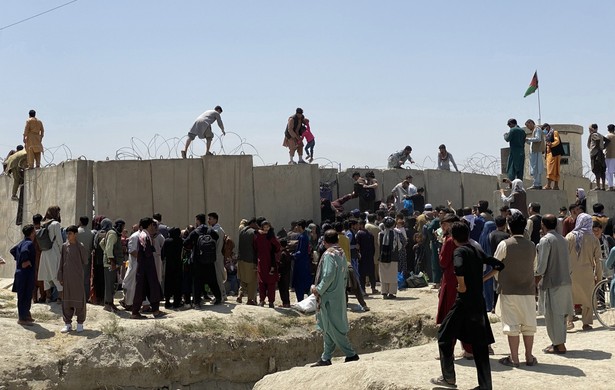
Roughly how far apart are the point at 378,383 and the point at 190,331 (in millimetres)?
5185

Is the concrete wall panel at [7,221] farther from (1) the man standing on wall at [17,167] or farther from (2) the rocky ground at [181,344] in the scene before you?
(2) the rocky ground at [181,344]

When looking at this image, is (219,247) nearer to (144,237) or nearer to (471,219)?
(144,237)

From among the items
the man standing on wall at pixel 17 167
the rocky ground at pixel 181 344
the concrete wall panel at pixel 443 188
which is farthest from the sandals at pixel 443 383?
the concrete wall panel at pixel 443 188

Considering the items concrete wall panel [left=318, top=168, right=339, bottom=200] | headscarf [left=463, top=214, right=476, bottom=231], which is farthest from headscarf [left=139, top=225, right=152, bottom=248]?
concrete wall panel [left=318, top=168, right=339, bottom=200]

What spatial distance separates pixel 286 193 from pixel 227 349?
557 cm

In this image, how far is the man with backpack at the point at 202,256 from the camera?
14352 mm

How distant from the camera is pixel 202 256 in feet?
47.1

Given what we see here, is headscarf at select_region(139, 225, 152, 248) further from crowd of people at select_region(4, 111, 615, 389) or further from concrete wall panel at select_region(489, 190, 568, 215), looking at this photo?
concrete wall panel at select_region(489, 190, 568, 215)

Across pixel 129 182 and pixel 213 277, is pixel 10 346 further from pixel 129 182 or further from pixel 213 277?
pixel 129 182

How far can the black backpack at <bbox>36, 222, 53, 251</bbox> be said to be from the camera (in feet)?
44.8

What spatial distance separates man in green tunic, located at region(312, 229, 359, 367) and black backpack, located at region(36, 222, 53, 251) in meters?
4.71

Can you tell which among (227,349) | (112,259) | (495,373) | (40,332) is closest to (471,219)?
(227,349)

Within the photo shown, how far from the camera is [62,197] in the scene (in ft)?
56.8

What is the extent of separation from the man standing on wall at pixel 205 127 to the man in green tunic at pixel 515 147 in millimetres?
6142
